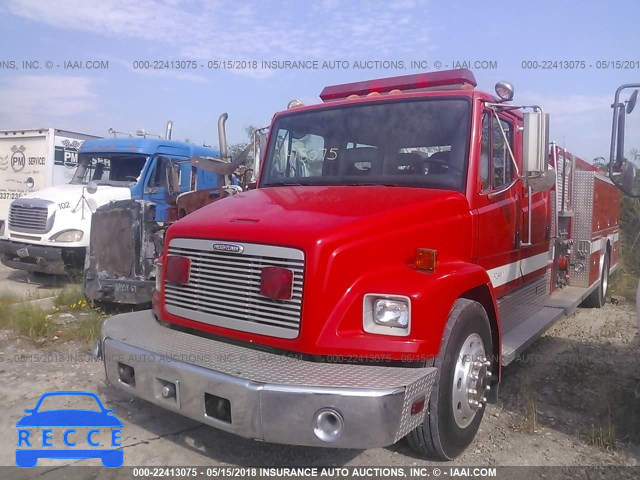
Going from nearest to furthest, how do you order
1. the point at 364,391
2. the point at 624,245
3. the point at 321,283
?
the point at 364,391 < the point at 321,283 < the point at 624,245

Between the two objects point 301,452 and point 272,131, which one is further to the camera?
point 272,131

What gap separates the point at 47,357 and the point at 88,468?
240 cm

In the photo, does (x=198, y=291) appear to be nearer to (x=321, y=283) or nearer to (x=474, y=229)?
(x=321, y=283)

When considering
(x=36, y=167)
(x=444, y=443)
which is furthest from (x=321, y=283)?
(x=36, y=167)

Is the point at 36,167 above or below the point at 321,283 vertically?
above

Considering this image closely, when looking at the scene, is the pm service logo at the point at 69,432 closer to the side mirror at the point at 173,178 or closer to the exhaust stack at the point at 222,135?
the exhaust stack at the point at 222,135

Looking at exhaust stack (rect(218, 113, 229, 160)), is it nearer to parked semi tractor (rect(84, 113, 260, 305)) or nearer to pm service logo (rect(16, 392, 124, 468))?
parked semi tractor (rect(84, 113, 260, 305))

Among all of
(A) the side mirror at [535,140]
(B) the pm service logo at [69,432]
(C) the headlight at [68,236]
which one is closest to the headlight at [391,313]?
(A) the side mirror at [535,140]

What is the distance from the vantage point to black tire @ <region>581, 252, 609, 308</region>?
26.3 ft

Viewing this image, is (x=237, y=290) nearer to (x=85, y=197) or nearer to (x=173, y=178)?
(x=173, y=178)

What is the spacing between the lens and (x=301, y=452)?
142 inches

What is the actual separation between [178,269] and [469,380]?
6.54 ft

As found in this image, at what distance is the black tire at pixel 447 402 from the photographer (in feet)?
10.5

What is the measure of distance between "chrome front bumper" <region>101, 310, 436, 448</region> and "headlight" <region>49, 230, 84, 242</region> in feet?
20.5
